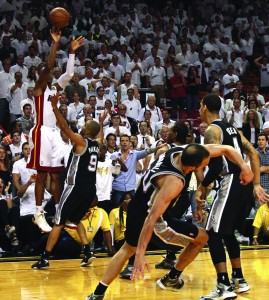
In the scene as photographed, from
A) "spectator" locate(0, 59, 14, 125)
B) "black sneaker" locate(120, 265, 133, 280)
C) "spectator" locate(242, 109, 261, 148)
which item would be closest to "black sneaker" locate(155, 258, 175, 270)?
"black sneaker" locate(120, 265, 133, 280)

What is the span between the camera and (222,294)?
8.43 m

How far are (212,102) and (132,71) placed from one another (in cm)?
1097

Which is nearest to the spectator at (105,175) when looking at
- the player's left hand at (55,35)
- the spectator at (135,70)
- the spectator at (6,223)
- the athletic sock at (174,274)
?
the spectator at (6,223)

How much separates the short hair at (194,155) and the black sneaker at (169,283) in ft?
6.55

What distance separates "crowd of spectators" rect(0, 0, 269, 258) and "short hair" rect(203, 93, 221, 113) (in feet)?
13.7

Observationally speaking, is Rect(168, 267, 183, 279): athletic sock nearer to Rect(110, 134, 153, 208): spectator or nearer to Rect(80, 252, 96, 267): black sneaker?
Rect(80, 252, 96, 267): black sneaker

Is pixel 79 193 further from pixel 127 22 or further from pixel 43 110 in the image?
pixel 127 22

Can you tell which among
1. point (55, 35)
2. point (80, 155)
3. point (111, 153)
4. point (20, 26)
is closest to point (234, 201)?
point (80, 155)

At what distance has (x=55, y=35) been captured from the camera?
35.2ft

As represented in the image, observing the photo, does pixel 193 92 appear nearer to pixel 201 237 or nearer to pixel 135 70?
pixel 135 70

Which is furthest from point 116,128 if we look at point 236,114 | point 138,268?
point 138,268

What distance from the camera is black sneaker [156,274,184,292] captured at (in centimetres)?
907

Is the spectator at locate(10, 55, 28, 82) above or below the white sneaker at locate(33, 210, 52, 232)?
above

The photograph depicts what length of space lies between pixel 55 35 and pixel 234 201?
3.52 m
